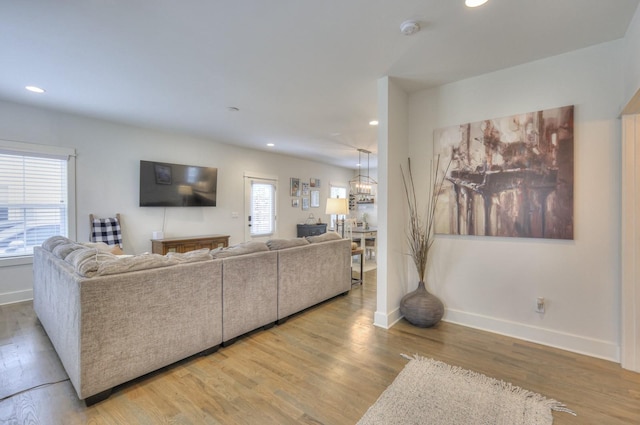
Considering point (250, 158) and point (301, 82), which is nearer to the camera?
point (301, 82)

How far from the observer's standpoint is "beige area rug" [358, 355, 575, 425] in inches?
63.1

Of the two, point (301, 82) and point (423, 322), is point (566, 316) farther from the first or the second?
point (301, 82)

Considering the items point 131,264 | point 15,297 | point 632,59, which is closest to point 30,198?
point 15,297

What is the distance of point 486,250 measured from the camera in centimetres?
281

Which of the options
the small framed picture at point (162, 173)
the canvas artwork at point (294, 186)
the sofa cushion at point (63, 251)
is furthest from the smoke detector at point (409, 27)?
the canvas artwork at point (294, 186)

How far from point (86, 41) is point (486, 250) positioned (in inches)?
158

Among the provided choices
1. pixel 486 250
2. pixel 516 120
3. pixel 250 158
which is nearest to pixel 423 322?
pixel 486 250

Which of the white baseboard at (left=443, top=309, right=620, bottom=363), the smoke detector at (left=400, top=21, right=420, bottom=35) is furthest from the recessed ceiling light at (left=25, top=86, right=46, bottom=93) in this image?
the white baseboard at (left=443, top=309, right=620, bottom=363)

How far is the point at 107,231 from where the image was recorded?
412 centimetres

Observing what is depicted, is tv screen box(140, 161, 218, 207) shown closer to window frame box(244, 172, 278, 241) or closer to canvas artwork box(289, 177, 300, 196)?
window frame box(244, 172, 278, 241)

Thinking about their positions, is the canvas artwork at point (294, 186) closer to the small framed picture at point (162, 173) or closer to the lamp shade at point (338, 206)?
the lamp shade at point (338, 206)

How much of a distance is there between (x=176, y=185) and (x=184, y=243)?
1.07 meters

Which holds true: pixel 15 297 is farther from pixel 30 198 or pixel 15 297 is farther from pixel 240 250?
pixel 240 250

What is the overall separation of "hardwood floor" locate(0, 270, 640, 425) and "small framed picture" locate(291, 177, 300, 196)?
467 cm
